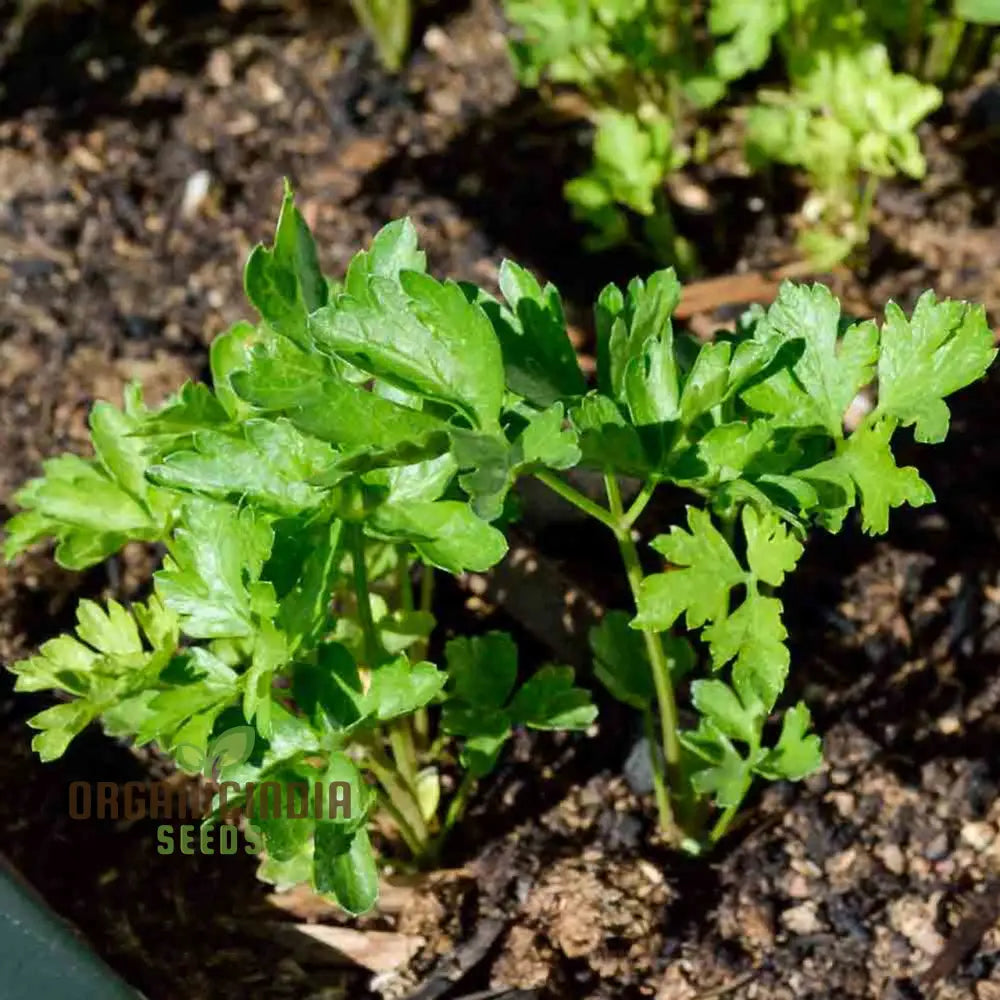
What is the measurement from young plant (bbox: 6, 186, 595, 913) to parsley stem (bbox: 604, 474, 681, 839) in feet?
0.30

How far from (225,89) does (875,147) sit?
4.21 feet

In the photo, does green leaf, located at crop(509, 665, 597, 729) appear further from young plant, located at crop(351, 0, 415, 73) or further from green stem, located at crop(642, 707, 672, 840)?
young plant, located at crop(351, 0, 415, 73)

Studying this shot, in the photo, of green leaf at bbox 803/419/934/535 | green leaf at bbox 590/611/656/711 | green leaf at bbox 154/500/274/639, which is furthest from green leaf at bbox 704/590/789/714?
green leaf at bbox 154/500/274/639

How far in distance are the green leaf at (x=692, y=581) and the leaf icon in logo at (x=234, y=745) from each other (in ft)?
1.29

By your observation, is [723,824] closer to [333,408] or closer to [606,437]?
[606,437]

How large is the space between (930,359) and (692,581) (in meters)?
0.31

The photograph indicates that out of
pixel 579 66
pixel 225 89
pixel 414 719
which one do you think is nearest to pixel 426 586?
pixel 414 719

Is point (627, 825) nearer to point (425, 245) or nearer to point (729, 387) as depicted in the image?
point (729, 387)

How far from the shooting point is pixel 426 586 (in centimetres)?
180

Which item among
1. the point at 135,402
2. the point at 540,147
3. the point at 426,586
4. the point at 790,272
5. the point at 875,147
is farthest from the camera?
the point at 540,147

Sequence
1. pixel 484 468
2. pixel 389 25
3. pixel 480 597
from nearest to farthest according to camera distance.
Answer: pixel 484 468, pixel 480 597, pixel 389 25

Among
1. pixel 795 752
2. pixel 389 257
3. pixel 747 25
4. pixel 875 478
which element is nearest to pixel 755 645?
pixel 875 478

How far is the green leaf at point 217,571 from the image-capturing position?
137 centimetres

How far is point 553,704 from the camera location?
1.67m
